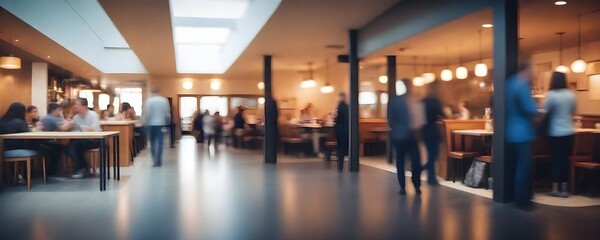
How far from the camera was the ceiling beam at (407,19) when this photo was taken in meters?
5.06

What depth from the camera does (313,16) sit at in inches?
258

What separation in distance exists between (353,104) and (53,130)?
4777mm

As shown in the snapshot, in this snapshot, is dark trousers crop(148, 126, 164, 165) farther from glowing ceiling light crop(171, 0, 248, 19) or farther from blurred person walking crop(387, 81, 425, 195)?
blurred person walking crop(387, 81, 425, 195)

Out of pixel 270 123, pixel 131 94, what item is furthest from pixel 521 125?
pixel 131 94

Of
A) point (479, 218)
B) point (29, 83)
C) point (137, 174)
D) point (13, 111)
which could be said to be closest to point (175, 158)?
point (137, 174)

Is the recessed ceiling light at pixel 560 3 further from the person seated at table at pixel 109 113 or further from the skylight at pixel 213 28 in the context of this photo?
the person seated at table at pixel 109 113

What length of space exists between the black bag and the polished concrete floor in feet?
1.57

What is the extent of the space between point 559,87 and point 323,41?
4.41 m

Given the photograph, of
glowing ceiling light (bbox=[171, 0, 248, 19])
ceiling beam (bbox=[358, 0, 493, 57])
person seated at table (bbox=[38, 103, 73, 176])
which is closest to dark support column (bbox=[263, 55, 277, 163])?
glowing ceiling light (bbox=[171, 0, 248, 19])

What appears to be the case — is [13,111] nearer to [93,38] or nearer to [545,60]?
[93,38]

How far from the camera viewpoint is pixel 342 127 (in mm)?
7781

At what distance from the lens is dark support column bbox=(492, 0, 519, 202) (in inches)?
181

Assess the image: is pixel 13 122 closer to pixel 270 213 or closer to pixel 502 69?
pixel 270 213

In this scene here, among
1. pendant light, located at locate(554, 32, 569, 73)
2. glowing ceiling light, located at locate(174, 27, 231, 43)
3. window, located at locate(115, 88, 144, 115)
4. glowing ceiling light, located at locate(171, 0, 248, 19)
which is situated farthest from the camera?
window, located at locate(115, 88, 144, 115)
